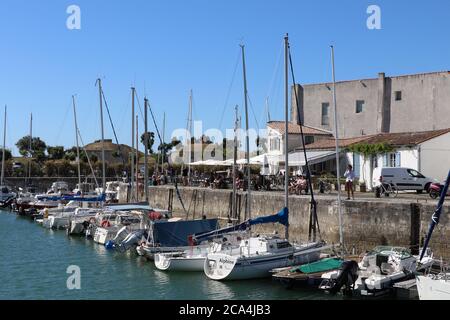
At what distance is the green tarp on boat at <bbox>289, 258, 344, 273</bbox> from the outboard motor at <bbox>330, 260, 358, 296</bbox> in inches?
62.4

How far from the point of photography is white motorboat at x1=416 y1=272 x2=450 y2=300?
17.5 m

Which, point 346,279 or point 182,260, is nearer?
point 346,279

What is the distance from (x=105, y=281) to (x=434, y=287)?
39.7ft

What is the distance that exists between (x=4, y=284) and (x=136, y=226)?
1010cm

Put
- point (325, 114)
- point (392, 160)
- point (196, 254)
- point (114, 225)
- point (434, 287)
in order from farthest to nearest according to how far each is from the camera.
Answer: point (325, 114), point (392, 160), point (114, 225), point (196, 254), point (434, 287)

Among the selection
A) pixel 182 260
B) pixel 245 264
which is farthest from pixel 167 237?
pixel 245 264

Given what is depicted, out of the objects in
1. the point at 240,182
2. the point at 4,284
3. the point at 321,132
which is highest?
the point at 321,132

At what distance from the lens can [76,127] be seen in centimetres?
5344

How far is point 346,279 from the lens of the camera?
1970 centimetres

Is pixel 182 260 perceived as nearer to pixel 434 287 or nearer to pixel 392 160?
pixel 434 287

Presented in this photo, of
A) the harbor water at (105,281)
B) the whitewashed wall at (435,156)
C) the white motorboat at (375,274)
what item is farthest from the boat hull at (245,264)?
the whitewashed wall at (435,156)
